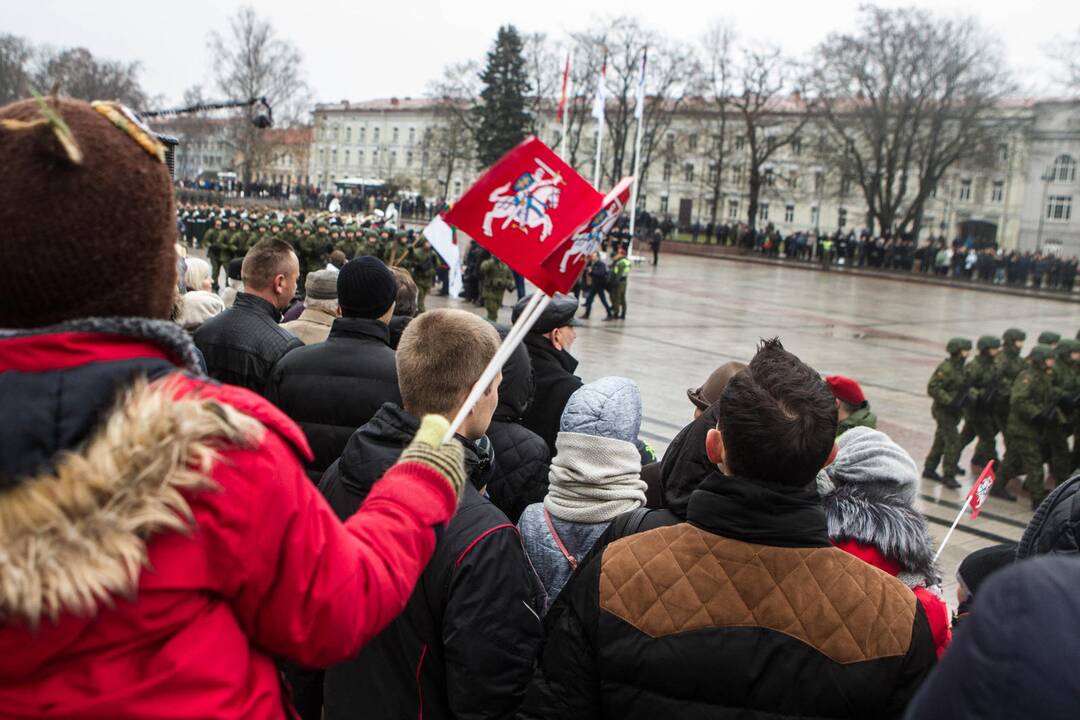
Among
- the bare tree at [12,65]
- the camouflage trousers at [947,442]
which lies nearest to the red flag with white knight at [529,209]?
the camouflage trousers at [947,442]

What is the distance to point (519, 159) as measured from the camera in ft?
7.16

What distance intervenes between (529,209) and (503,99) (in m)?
59.7

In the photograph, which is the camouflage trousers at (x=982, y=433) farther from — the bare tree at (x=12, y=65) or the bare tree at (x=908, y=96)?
the bare tree at (x=12, y=65)

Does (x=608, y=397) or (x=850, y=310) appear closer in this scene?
(x=608, y=397)

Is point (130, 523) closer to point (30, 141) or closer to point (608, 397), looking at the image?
point (30, 141)

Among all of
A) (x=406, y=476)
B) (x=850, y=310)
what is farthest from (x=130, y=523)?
(x=850, y=310)

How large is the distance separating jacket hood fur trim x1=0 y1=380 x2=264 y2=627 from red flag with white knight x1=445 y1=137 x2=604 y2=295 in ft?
3.64

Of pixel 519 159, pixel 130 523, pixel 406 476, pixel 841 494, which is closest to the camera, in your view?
pixel 130 523

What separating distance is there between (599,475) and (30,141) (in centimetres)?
192

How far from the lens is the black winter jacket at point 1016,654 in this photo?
0.89 metres

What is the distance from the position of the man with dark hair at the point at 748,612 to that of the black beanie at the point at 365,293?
7.89 feet

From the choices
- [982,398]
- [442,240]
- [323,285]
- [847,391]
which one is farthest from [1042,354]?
[442,240]

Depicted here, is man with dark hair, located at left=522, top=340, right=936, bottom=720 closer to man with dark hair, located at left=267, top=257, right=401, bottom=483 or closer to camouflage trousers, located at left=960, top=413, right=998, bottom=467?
man with dark hair, located at left=267, top=257, right=401, bottom=483

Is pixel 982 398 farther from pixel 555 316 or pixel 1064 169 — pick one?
pixel 1064 169
